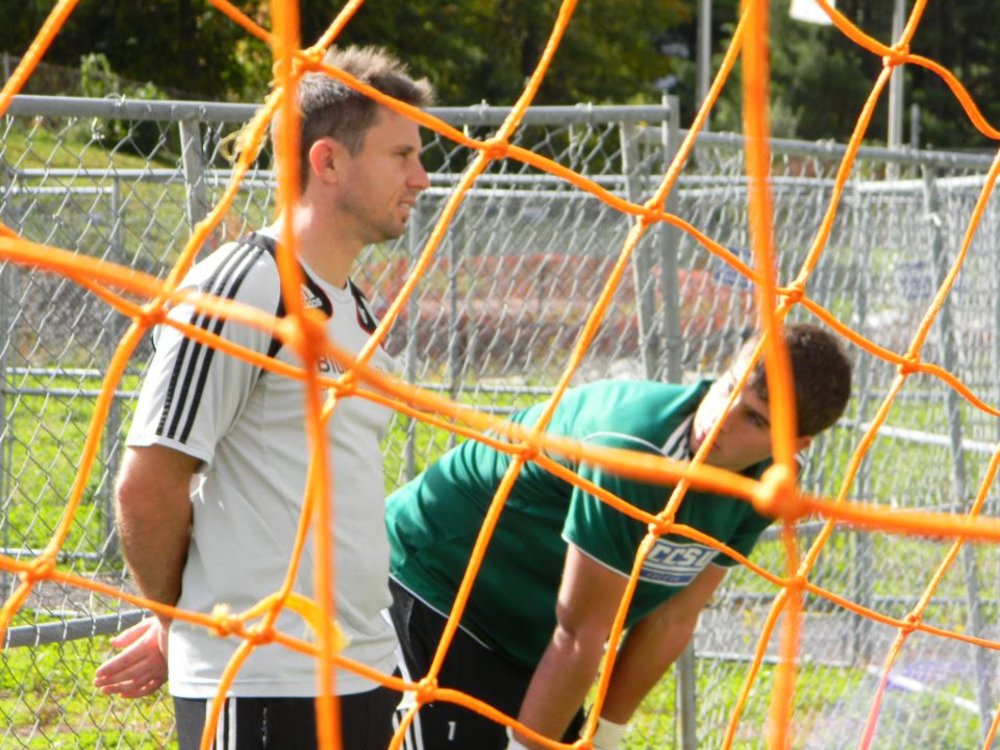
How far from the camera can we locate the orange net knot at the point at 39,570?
1.86 metres

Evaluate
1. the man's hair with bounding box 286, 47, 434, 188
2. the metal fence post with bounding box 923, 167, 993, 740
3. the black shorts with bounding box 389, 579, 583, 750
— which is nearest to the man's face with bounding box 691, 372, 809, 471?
the black shorts with bounding box 389, 579, 583, 750

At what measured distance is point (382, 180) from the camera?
2459mm

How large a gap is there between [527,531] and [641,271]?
3.67ft

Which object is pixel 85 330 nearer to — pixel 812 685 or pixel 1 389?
pixel 1 389

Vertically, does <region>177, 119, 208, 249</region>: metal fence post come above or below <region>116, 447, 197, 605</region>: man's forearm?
above

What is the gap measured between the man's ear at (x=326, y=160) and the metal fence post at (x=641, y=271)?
1.16 m

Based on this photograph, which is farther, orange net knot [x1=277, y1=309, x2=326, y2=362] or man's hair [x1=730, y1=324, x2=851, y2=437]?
man's hair [x1=730, y1=324, x2=851, y2=437]

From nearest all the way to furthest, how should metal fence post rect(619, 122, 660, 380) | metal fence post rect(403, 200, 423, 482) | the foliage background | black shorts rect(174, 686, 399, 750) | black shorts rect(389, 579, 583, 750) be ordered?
black shorts rect(174, 686, 399, 750), black shorts rect(389, 579, 583, 750), metal fence post rect(619, 122, 660, 380), metal fence post rect(403, 200, 423, 482), the foliage background

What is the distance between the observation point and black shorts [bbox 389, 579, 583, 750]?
289cm

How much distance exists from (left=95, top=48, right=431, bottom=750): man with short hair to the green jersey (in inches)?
15.6

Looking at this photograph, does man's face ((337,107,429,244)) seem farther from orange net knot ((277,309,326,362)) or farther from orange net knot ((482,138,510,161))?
orange net knot ((277,309,326,362))

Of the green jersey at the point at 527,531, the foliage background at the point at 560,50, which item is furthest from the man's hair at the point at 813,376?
the foliage background at the point at 560,50

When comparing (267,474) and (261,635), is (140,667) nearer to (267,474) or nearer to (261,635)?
(267,474)

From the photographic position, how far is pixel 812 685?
5215 millimetres
